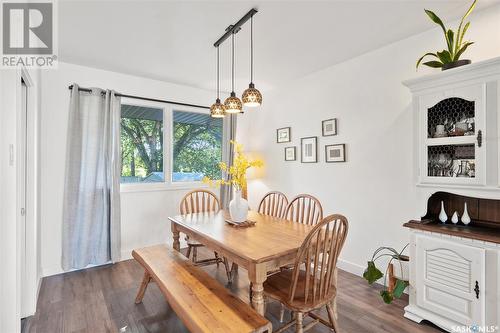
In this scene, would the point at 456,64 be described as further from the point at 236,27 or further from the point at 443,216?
the point at 236,27

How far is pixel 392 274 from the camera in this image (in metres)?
2.47

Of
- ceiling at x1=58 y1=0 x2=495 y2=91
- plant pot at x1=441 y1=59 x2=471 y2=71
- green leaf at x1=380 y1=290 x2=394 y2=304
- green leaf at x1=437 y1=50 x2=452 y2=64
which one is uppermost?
ceiling at x1=58 y1=0 x2=495 y2=91

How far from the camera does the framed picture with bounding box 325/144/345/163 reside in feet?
10.2

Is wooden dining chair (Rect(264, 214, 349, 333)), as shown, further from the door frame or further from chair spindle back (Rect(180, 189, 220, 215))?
the door frame

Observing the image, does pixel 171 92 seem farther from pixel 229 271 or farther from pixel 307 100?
pixel 229 271

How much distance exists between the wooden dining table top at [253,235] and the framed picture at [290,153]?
52.7 inches

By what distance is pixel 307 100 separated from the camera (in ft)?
11.8

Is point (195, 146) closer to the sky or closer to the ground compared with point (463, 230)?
closer to the sky

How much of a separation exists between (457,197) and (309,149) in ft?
5.63

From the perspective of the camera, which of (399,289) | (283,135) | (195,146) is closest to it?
(399,289)

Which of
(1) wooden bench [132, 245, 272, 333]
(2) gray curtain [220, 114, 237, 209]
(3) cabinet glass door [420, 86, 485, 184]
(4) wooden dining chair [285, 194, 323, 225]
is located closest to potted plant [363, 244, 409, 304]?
(4) wooden dining chair [285, 194, 323, 225]

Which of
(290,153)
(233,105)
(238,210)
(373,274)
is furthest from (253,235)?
(290,153)

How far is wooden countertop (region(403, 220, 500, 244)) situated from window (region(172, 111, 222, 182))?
3.06 metres

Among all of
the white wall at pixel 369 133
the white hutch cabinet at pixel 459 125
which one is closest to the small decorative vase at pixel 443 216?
the white wall at pixel 369 133
